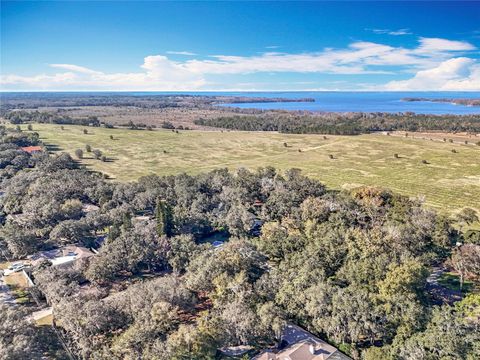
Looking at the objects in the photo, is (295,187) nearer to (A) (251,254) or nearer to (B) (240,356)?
(A) (251,254)

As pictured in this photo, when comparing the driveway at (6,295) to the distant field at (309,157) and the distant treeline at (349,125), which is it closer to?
the distant field at (309,157)

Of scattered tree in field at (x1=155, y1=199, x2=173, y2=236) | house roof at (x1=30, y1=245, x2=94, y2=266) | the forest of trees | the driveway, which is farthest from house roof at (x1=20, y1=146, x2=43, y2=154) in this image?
scattered tree in field at (x1=155, y1=199, x2=173, y2=236)

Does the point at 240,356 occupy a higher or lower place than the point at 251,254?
lower

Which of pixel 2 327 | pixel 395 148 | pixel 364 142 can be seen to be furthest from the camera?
pixel 364 142

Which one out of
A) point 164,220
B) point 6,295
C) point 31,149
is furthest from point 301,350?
point 31,149

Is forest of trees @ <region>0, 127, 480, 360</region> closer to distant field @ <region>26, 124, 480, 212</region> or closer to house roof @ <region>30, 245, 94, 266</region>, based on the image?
house roof @ <region>30, 245, 94, 266</region>

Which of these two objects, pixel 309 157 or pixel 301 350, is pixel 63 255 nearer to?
pixel 301 350

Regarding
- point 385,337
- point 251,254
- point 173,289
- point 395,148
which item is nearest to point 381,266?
point 385,337
